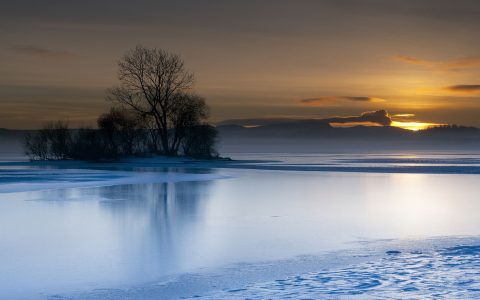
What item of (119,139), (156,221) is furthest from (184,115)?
(156,221)

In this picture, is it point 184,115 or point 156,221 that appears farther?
point 184,115

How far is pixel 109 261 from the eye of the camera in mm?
8727

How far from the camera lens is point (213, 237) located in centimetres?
1083

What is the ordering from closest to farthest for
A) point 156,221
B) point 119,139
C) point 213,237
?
point 213,237
point 156,221
point 119,139

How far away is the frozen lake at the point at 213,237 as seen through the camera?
7.54 meters

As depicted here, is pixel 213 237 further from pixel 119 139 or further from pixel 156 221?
pixel 119 139

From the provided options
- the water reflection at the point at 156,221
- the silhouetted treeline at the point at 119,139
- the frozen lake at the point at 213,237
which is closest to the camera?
the frozen lake at the point at 213,237

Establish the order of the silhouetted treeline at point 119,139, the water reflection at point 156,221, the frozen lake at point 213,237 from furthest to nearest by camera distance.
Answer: the silhouetted treeline at point 119,139 < the water reflection at point 156,221 < the frozen lake at point 213,237

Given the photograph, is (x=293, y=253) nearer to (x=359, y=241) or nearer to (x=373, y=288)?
(x=359, y=241)

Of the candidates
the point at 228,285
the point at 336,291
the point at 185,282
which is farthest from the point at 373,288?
the point at 185,282

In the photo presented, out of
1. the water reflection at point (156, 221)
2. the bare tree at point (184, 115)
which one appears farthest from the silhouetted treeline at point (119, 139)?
the water reflection at point (156, 221)

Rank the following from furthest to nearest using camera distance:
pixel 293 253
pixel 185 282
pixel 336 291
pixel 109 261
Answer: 1. pixel 293 253
2. pixel 109 261
3. pixel 185 282
4. pixel 336 291

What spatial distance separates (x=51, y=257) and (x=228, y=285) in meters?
3.05

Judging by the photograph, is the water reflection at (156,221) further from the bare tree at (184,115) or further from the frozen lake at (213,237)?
the bare tree at (184,115)
